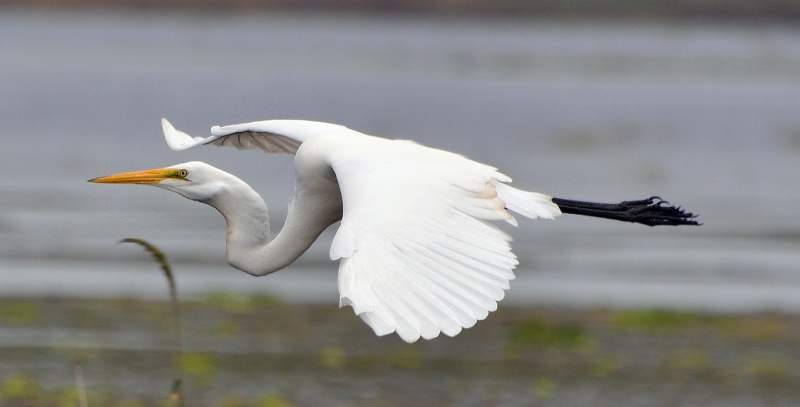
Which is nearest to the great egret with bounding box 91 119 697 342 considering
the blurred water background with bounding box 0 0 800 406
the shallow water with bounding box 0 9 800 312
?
the blurred water background with bounding box 0 0 800 406

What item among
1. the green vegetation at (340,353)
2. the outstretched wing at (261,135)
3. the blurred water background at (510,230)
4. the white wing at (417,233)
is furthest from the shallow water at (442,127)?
the white wing at (417,233)

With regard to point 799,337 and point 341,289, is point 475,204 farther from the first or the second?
point 799,337

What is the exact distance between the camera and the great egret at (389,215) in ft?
15.0

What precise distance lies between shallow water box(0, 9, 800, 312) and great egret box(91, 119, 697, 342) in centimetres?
488

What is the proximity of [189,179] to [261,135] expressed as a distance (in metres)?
0.90

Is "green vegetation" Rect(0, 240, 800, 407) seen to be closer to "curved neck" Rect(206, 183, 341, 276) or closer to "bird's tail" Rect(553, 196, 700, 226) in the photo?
"bird's tail" Rect(553, 196, 700, 226)

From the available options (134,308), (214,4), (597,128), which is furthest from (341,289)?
(214,4)

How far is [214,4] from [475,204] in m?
41.4

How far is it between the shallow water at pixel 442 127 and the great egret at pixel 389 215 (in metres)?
4.88

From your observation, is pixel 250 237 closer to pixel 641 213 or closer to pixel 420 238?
pixel 420 238

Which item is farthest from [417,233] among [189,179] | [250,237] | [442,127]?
[442,127]

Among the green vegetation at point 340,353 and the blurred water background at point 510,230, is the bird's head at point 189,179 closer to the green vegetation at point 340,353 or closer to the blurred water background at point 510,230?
the green vegetation at point 340,353

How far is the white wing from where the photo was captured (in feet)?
14.8

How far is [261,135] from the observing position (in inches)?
271
